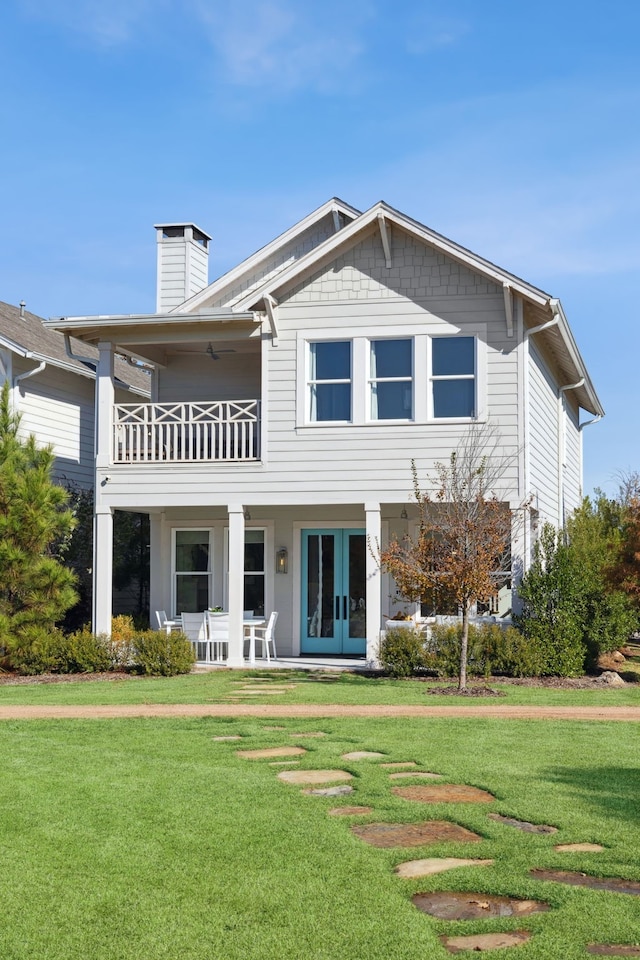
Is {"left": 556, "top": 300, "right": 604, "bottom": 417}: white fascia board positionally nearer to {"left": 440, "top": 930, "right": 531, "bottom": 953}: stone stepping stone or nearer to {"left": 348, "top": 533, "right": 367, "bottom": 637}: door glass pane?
{"left": 348, "top": 533, "right": 367, "bottom": 637}: door glass pane

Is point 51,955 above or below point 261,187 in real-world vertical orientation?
below

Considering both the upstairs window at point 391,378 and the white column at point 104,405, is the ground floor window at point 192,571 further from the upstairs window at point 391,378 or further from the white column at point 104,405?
the upstairs window at point 391,378

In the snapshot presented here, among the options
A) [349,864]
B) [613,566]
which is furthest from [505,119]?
[349,864]

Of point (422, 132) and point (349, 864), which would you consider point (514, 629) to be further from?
point (349, 864)

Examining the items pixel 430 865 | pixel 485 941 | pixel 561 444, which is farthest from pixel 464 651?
pixel 485 941

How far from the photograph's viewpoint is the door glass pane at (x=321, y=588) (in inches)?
776

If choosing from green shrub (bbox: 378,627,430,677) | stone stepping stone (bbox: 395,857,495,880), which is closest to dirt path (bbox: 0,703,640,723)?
green shrub (bbox: 378,627,430,677)

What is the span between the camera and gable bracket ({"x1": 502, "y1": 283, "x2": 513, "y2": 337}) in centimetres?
1661

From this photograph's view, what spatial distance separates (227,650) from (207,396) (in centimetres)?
522

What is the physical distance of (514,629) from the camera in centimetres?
1625

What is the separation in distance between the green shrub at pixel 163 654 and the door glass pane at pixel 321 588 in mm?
3349

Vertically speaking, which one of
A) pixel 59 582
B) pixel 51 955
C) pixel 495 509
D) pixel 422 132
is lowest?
pixel 51 955

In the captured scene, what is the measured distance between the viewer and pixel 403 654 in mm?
15984

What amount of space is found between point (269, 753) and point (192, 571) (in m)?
11.3
